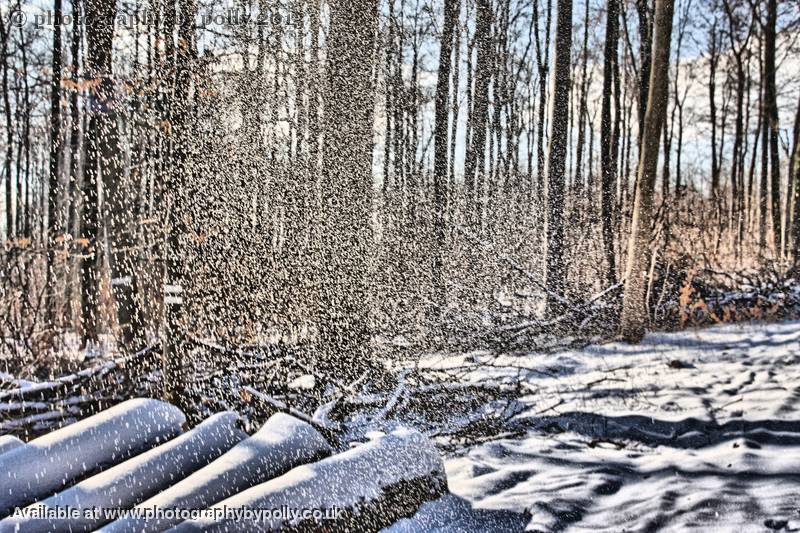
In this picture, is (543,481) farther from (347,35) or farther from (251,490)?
(347,35)

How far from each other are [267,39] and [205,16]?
1.17m

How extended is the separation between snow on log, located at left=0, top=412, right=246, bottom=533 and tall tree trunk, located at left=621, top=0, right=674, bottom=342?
454 cm

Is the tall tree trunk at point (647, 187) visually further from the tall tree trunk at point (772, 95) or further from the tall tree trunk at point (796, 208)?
the tall tree trunk at point (772, 95)

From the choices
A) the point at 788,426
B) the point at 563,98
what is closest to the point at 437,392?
the point at 788,426

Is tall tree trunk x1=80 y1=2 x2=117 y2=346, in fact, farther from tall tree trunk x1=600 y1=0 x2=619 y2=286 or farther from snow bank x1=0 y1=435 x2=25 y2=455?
tall tree trunk x1=600 y1=0 x2=619 y2=286

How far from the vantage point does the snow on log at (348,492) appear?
178cm

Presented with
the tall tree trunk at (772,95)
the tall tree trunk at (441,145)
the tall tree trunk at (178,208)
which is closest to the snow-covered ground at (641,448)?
the tall tree trunk at (178,208)

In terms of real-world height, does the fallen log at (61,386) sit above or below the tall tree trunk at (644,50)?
below

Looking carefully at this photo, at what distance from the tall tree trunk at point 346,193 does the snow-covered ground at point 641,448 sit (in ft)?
3.87

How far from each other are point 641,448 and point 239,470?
236 cm

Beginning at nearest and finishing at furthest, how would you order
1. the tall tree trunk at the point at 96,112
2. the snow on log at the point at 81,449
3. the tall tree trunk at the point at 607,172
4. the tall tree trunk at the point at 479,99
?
the snow on log at the point at 81,449 → the tall tree trunk at the point at 96,112 → the tall tree trunk at the point at 607,172 → the tall tree trunk at the point at 479,99

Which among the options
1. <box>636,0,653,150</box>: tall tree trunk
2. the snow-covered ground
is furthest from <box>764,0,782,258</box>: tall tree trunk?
the snow-covered ground

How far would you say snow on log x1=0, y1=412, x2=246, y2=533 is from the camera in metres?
1.59

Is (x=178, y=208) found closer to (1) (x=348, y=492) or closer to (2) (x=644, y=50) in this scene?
(1) (x=348, y=492)
